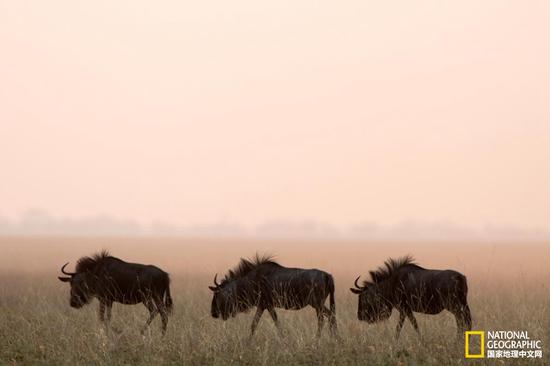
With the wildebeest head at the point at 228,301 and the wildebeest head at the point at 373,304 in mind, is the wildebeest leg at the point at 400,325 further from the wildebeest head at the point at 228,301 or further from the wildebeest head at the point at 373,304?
the wildebeest head at the point at 228,301

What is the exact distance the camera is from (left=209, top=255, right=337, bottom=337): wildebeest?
38.1 feet

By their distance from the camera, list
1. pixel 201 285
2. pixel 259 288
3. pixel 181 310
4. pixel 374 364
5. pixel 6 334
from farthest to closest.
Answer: pixel 201 285 < pixel 181 310 < pixel 6 334 < pixel 259 288 < pixel 374 364

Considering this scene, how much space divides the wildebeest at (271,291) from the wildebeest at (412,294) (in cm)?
60

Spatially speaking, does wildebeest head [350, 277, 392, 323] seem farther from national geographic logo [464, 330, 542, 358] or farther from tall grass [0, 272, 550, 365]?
national geographic logo [464, 330, 542, 358]

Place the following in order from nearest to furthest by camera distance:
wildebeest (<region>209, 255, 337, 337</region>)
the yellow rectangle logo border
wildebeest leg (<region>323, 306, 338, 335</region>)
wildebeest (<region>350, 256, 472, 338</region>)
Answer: the yellow rectangle logo border
wildebeest (<region>350, 256, 472, 338</region>)
wildebeest leg (<region>323, 306, 338, 335</region>)
wildebeest (<region>209, 255, 337, 337</region>)

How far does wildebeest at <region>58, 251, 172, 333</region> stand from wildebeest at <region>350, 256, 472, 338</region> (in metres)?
3.52

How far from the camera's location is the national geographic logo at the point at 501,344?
10484mm

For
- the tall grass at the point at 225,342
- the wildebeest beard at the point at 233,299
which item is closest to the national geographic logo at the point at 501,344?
the tall grass at the point at 225,342

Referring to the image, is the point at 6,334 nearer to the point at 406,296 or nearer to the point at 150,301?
the point at 150,301

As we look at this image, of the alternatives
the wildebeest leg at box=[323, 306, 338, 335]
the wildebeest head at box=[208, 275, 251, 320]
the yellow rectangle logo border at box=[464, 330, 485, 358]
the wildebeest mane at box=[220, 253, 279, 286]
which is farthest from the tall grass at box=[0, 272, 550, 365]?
the wildebeest mane at box=[220, 253, 279, 286]

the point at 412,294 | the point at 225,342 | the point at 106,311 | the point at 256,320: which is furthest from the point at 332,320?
the point at 106,311

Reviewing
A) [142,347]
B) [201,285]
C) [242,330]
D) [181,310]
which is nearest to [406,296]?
[242,330]

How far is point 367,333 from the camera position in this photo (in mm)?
12273

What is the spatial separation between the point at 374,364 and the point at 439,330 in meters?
2.25
